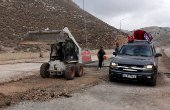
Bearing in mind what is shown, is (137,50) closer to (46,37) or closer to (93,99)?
(93,99)

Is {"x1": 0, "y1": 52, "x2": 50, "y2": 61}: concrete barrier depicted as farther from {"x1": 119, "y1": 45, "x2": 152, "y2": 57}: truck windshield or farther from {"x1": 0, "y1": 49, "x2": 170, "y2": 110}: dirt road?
{"x1": 119, "y1": 45, "x2": 152, "y2": 57}: truck windshield

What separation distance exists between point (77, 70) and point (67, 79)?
90 centimetres

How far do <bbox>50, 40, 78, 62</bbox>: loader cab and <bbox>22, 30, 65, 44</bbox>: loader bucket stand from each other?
1.11 metres

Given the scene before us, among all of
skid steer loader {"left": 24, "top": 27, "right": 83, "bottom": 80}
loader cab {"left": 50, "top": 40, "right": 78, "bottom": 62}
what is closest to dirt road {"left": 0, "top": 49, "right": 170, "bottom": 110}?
skid steer loader {"left": 24, "top": 27, "right": 83, "bottom": 80}

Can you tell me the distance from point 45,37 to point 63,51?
4.46ft

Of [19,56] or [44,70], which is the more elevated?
[19,56]

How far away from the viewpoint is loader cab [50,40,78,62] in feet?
30.1

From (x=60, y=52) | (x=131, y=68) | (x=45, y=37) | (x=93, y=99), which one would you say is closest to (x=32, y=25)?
(x=60, y=52)

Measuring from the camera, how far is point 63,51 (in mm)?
9250

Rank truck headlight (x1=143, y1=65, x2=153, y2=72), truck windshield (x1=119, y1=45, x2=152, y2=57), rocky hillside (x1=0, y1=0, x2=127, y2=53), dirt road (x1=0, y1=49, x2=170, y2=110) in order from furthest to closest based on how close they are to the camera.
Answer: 1. rocky hillside (x1=0, y1=0, x2=127, y2=53)
2. truck windshield (x1=119, y1=45, x2=152, y2=57)
3. truck headlight (x1=143, y1=65, x2=153, y2=72)
4. dirt road (x1=0, y1=49, x2=170, y2=110)

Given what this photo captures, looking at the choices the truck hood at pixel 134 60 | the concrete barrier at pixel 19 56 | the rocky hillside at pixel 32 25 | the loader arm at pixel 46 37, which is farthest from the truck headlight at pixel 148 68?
the rocky hillside at pixel 32 25

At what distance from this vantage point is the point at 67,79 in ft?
28.5

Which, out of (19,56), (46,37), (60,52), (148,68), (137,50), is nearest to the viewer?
(148,68)

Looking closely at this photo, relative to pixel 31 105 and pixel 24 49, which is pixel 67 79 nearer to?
pixel 31 105
